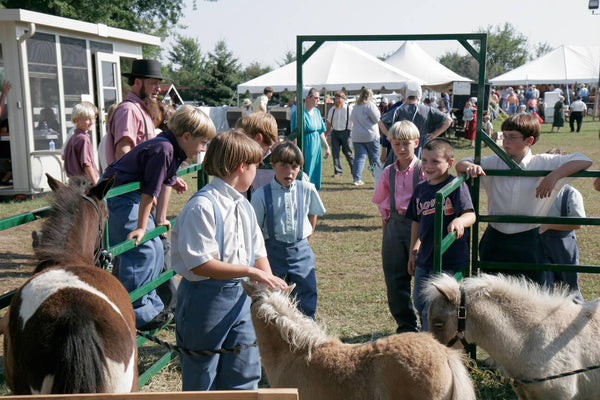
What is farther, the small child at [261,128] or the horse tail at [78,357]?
the small child at [261,128]

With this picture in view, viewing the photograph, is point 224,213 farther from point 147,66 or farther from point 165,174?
point 147,66

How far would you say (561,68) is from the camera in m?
32.8

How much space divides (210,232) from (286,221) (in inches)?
57.1

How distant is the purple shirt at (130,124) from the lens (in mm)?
4727

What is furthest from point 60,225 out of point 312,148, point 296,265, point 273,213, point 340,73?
point 340,73

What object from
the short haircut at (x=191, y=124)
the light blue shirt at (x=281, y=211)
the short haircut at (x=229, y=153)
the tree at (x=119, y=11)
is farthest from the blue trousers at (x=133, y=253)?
the tree at (x=119, y=11)

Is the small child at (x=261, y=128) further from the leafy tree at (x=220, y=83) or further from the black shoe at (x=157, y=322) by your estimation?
the leafy tree at (x=220, y=83)

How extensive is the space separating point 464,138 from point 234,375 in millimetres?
22577

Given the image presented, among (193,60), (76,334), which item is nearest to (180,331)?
(76,334)

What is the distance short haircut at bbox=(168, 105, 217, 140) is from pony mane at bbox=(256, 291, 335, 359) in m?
1.47

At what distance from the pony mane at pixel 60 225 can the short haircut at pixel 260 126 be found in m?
1.87

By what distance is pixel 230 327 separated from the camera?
2.86 metres

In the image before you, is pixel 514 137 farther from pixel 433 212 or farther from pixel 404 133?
pixel 433 212

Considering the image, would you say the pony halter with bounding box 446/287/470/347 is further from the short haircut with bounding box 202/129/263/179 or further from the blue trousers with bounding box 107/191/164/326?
the blue trousers with bounding box 107/191/164/326
